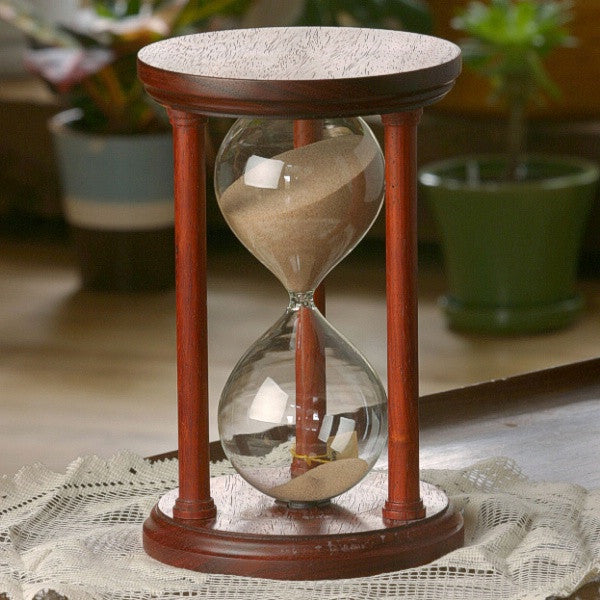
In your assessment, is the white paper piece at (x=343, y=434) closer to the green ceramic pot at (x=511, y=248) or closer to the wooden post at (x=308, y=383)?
the wooden post at (x=308, y=383)

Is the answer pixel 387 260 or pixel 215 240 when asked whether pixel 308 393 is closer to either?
pixel 387 260

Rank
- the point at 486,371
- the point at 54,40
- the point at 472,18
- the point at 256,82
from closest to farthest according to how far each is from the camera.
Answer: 1. the point at 256,82
2. the point at 486,371
3. the point at 472,18
4. the point at 54,40

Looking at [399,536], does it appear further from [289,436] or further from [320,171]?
[320,171]

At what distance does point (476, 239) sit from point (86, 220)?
3.60ft

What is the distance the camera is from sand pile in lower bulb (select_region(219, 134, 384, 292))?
870mm

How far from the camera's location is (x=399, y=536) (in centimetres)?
90

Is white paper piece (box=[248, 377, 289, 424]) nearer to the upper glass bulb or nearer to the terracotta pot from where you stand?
the upper glass bulb

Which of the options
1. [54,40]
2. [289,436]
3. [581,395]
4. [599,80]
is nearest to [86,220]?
[54,40]

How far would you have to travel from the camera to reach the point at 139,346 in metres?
3.24

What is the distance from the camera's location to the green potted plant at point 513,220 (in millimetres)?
3197

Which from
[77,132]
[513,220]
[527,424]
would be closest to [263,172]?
[527,424]

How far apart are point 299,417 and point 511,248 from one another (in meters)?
2.36

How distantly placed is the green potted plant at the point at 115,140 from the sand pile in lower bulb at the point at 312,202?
2.67 m

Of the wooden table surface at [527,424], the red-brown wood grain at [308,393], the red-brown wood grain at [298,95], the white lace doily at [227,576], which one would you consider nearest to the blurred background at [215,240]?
the wooden table surface at [527,424]
